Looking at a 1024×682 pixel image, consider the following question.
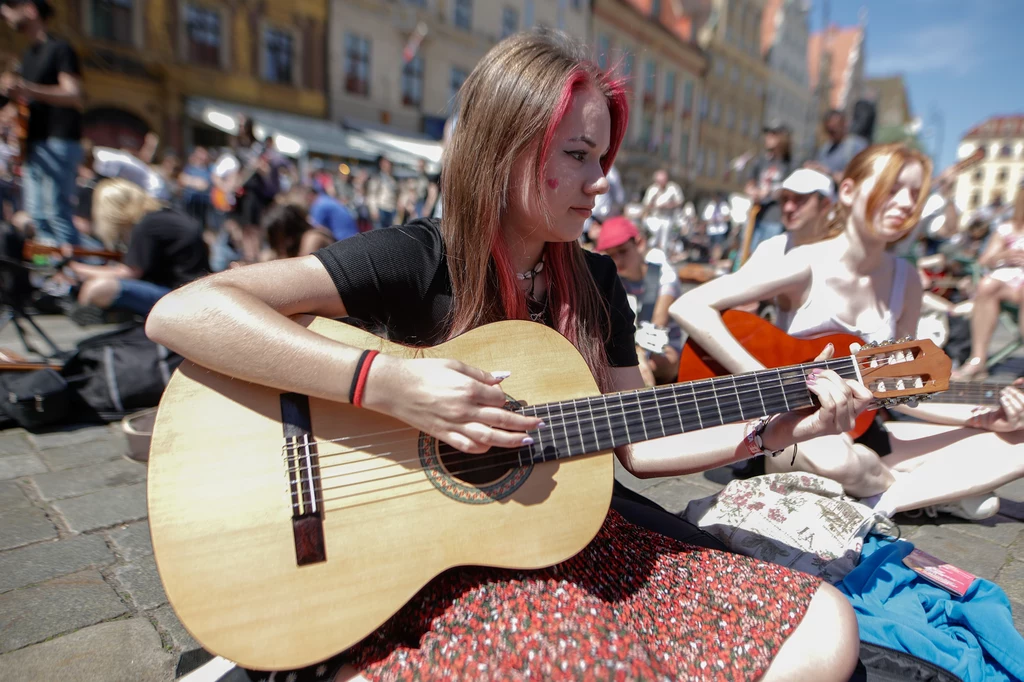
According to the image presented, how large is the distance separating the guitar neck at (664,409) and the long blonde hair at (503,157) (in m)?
0.22

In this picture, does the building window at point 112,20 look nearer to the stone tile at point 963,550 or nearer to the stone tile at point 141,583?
the stone tile at point 141,583

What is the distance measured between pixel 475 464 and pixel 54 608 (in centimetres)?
153

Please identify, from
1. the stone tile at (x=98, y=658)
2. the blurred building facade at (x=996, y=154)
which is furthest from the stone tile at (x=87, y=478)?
the blurred building facade at (x=996, y=154)

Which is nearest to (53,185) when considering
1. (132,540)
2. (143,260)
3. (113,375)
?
(143,260)

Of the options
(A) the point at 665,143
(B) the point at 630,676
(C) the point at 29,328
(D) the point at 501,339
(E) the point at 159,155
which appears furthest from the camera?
(A) the point at 665,143

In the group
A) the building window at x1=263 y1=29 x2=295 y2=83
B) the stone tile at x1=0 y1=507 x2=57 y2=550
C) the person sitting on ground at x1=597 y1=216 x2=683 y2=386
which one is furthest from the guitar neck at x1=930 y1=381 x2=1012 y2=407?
the building window at x1=263 y1=29 x2=295 y2=83

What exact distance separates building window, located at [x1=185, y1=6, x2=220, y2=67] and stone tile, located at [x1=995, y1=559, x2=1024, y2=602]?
69.5 ft

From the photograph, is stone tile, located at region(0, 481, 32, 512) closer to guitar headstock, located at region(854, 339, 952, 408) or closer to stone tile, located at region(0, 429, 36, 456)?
stone tile, located at region(0, 429, 36, 456)

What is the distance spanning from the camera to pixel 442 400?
125 centimetres

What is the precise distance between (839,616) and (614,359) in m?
0.83

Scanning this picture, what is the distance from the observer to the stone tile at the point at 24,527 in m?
2.22

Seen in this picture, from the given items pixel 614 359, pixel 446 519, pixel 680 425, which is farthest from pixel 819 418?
pixel 446 519

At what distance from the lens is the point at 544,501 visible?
1.34 m

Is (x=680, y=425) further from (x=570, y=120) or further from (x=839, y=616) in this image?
(x=570, y=120)
